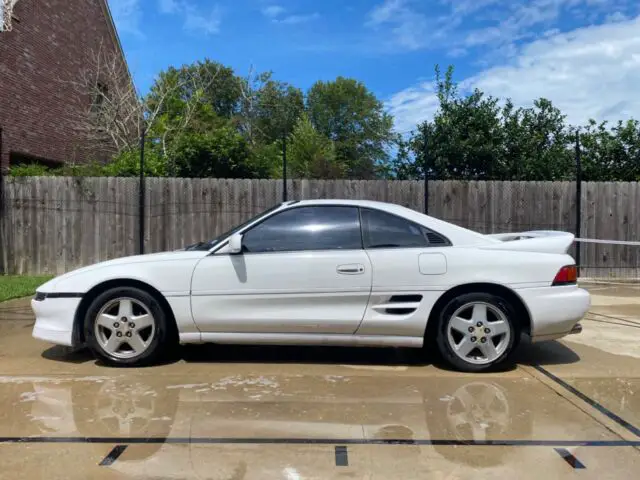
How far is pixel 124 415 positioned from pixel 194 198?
7138 millimetres

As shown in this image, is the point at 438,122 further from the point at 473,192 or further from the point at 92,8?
the point at 92,8

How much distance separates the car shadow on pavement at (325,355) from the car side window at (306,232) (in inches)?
43.1

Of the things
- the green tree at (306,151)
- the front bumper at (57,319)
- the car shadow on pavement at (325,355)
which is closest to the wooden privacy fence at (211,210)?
the car shadow on pavement at (325,355)

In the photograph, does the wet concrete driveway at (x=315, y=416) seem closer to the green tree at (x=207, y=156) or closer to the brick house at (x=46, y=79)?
the green tree at (x=207, y=156)

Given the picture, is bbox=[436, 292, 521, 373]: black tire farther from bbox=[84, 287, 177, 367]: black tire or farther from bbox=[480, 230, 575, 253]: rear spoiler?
bbox=[84, 287, 177, 367]: black tire

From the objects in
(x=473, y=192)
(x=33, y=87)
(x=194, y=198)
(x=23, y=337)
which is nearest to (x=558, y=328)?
(x=23, y=337)

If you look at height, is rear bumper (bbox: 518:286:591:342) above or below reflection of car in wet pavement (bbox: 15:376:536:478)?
above

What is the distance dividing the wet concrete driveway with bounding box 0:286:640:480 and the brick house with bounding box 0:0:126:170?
36.7 feet

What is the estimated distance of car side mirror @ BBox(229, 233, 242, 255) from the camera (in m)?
5.08

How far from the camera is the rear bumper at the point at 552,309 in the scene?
5.03 m

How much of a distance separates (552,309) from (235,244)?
110 inches

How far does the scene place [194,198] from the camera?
10.8 meters

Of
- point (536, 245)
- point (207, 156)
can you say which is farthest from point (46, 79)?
point (536, 245)

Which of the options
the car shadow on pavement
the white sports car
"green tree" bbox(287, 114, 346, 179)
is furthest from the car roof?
"green tree" bbox(287, 114, 346, 179)
